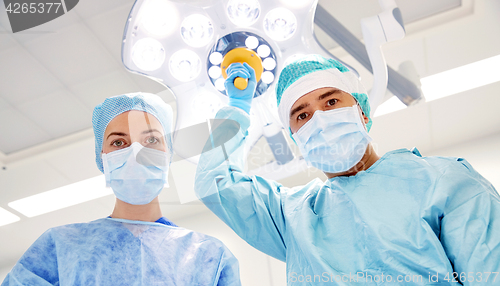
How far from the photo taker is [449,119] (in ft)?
9.29

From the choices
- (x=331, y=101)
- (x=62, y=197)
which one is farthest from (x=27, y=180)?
(x=331, y=101)

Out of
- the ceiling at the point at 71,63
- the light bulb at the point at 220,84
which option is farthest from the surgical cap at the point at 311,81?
the ceiling at the point at 71,63

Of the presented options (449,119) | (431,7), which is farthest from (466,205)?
(449,119)

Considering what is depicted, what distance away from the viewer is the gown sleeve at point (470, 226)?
0.90 m

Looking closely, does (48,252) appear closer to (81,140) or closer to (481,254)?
(481,254)

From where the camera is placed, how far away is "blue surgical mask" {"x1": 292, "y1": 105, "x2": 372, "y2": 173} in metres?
1.30

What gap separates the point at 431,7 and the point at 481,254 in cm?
177

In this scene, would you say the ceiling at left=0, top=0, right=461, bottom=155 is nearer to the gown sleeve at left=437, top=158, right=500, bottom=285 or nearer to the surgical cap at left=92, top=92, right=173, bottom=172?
the surgical cap at left=92, top=92, right=173, bottom=172

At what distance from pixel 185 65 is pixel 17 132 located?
71.8 inches

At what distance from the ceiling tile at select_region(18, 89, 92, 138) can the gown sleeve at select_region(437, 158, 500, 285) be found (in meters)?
2.24

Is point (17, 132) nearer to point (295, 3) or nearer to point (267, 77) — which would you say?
point (267, 77)

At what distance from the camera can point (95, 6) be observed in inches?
78.0

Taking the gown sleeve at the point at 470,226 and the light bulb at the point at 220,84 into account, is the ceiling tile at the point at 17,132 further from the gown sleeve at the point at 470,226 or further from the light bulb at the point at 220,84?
the gown sleeve at the point at 470,226

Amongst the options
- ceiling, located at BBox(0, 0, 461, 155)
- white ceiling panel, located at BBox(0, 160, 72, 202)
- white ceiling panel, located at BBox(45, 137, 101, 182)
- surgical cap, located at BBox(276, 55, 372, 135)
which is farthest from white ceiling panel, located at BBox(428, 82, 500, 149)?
white ceiling panel, located at BBox(0, 160, 72, 202)
